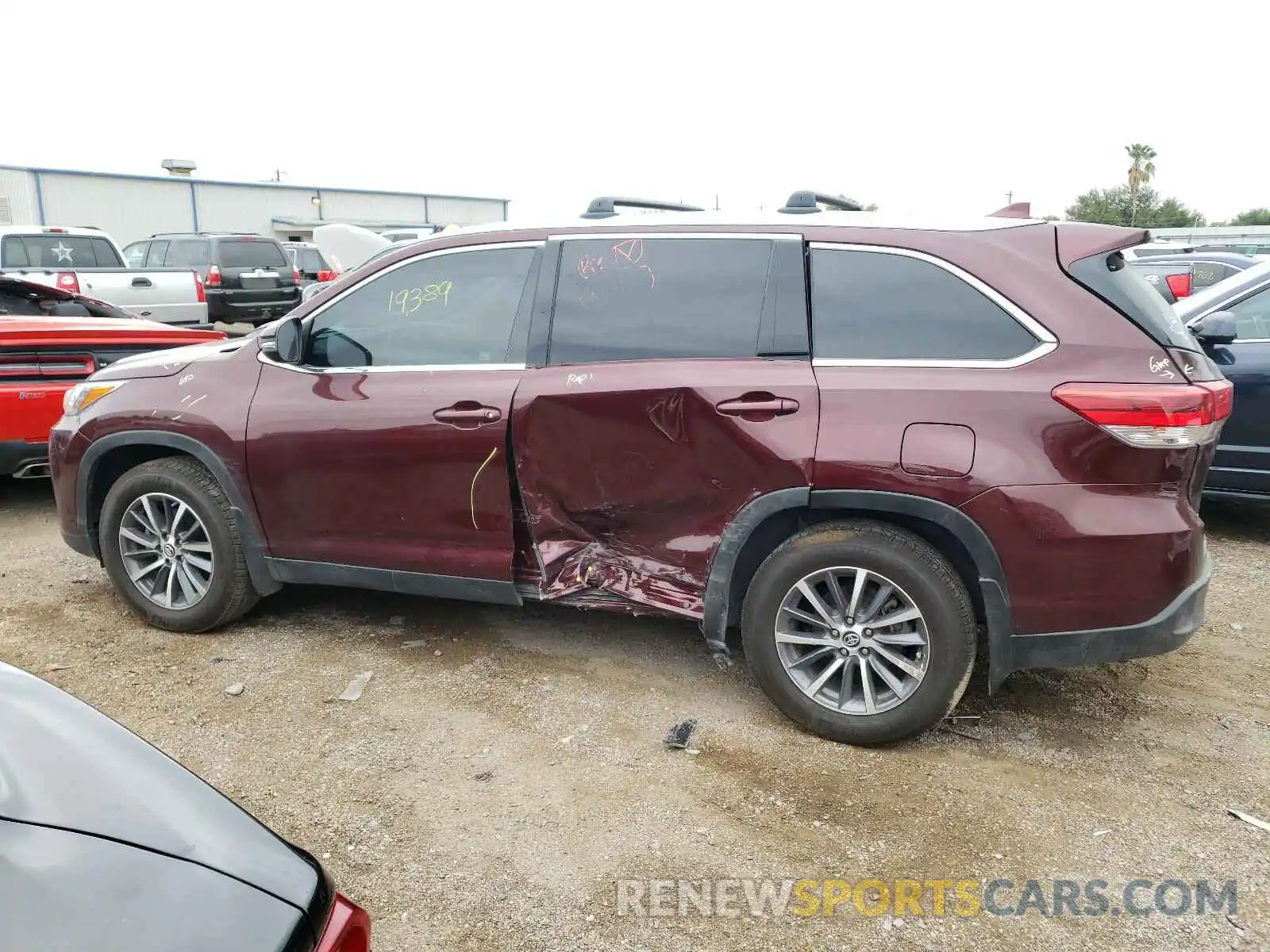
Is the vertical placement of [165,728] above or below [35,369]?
below

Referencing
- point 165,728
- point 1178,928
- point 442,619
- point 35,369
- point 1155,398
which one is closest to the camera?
point 1178,928

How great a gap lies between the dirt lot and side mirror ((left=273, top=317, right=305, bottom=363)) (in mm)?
1288

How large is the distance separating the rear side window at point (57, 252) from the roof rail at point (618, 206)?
10.4 m

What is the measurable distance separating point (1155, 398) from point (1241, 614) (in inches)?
89.7

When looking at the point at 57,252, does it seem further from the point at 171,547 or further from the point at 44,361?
the point at 171,547

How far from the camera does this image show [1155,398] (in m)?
3.03

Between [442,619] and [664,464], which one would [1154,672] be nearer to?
[664,464]

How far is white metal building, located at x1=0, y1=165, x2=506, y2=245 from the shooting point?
99.0 feet

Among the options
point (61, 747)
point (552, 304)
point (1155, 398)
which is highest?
point (552, 304)

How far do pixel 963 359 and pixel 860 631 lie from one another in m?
1.00

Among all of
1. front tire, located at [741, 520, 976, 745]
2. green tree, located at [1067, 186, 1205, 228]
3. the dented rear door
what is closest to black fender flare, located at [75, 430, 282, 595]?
the dented rear door

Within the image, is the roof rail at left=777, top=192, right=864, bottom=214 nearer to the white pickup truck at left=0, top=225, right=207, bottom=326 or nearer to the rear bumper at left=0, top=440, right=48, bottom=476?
the rear bumper at left=0, top=440, right=48, bottom=476

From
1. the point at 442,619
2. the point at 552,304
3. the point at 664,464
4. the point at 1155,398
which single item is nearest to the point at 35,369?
the point at 442,619

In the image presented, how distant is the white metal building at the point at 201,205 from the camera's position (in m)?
30.2
